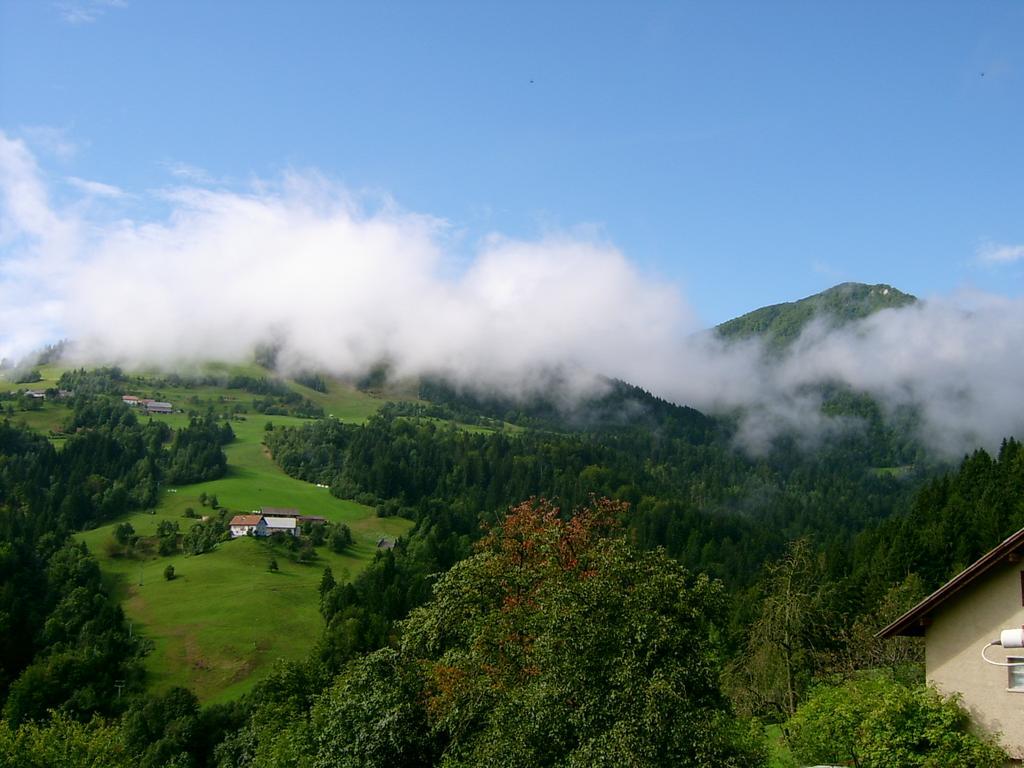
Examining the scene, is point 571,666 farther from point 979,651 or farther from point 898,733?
point 979,651

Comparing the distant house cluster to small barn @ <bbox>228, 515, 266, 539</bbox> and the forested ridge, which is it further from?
the forested ridge

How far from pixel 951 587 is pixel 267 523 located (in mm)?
177533

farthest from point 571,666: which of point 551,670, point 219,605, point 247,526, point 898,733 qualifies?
point 247,526

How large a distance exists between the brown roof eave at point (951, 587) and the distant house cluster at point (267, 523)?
167002mm

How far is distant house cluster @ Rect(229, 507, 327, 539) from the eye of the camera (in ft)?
597

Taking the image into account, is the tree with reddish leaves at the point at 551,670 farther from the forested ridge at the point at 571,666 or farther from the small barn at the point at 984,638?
the small barn at the point at 984,638

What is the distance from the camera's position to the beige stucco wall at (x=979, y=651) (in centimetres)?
2395

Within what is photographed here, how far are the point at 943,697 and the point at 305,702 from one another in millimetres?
70431

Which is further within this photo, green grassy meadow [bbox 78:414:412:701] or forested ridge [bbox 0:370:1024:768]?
green grassy meadow [bbox 78:414:412:701]

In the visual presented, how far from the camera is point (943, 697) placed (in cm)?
2511

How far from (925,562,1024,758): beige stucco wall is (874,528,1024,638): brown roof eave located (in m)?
0.38

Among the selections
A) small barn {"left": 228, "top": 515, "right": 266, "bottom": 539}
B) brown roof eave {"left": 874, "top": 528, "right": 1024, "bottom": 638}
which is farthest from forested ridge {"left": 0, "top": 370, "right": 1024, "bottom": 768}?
small barn {"left": 228, "top": 515, "right": 266, "bottom": 539}

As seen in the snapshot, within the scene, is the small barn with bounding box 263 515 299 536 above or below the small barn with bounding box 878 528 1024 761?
below

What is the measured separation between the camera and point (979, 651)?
24953mm
